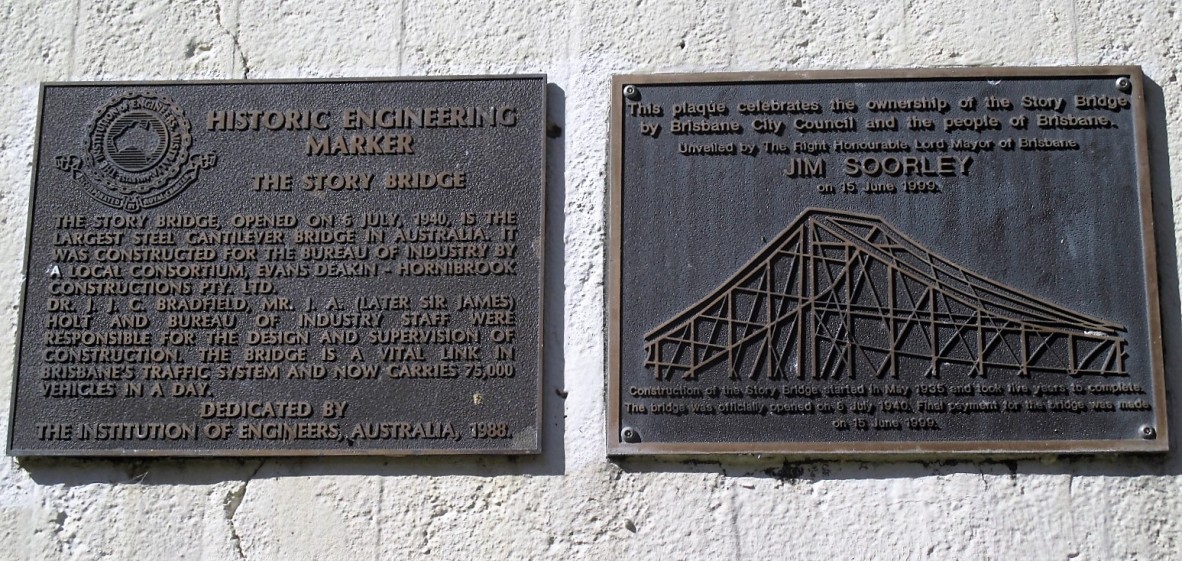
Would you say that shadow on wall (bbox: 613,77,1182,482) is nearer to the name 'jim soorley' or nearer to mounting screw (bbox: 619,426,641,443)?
mounting screw (bbox: 619,426,641,443)

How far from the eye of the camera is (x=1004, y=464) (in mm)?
3828

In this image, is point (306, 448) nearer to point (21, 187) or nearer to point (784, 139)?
point (21, 187)

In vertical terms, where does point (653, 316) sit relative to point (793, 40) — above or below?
below

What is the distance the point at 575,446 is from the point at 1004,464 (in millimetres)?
1489

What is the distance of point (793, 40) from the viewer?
425cm

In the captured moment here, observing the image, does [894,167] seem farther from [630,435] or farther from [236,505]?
[236,505]

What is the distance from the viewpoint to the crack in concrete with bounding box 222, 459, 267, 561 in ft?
12.8

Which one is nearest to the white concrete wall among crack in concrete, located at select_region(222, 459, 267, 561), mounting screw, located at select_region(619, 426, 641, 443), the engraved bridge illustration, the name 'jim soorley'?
crack in concrete, located at select_region(222, 459, 267, 561)

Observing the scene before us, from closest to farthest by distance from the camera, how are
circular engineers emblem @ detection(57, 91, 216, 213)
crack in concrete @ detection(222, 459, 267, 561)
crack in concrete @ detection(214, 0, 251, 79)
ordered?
1. crack in concrete @ detection(222, 459, 267, 561)
2. circular engineers emblem @ detection(57, 91, 216, 213)
3. crack in concrete @ detection(214, 0, 251, 79)

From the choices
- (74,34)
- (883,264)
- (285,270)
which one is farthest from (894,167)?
(74,34)

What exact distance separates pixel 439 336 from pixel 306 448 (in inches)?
23.9

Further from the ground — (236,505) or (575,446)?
(575,446)

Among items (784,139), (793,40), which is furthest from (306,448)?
(793,40)

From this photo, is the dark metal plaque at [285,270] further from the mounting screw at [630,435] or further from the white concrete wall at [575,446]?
the mounting screw at [630,435]
